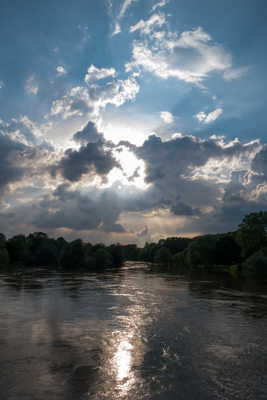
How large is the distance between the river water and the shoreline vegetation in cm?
5721

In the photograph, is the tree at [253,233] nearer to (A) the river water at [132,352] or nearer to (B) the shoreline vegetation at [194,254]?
(B) the shoreline vegetation at [194,254]

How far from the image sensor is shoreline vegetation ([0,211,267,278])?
313 feet

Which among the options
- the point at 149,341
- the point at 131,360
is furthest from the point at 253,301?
the point at 131,360

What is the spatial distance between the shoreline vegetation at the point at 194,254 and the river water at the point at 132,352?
57.2 meters

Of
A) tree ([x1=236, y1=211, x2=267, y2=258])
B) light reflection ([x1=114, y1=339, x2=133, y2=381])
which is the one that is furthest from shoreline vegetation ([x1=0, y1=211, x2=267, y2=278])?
light reflection ([x1=114, y1=339, x2=133, y2=381])

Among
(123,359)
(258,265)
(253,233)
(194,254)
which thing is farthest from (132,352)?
(194,254)

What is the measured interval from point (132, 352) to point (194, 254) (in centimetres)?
10828

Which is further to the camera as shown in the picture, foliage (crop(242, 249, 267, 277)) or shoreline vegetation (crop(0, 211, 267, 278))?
shoreline vegetation (crop(0, 211, 267, 278))

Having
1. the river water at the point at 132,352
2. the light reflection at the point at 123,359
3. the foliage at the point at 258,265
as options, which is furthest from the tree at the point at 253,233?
the light reflection at the point at 123,359

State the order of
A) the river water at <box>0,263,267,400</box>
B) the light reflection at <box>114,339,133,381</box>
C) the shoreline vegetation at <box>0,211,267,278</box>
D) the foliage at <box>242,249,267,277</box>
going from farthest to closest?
the shoreline vegetation at <box>0,211,267,278</box>
the foliage at <box>242,249,267,277</box>
the light reflection at <box>114,339,133,381</box>
the river water at <box>0,263,267,400</box>

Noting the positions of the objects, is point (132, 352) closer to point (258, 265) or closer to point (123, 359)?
point (123, 359)

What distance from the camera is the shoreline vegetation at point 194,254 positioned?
3755 inches

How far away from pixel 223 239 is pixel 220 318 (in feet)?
337

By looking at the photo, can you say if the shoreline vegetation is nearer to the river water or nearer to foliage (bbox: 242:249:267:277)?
foliage (bbox: 242:249:267:277)
